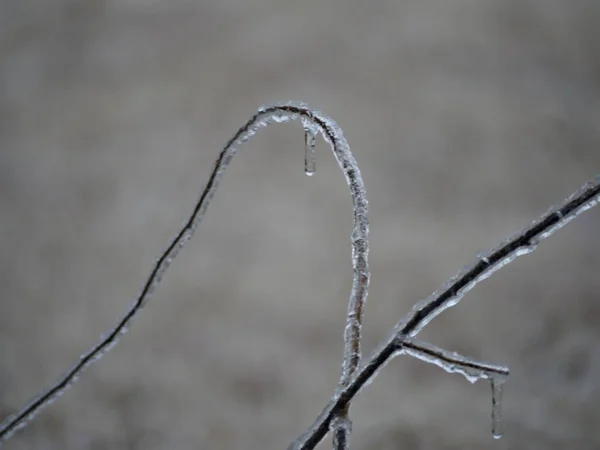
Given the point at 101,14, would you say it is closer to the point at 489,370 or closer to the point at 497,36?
the point at 497,36

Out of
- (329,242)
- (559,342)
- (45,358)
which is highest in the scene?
(329,242)

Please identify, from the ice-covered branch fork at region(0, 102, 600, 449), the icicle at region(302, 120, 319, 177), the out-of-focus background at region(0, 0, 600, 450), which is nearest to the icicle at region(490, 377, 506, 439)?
the ice-covered branch fork at region(0, 102, 600, 449)

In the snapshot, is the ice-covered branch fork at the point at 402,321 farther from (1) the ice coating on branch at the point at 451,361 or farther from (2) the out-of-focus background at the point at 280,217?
(2) the out-of-focus background at the point at 280,217

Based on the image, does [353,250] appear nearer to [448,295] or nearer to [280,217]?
[448,295]

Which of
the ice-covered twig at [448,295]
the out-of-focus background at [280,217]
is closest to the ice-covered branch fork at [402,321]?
the ice-covered twig at [448,295]

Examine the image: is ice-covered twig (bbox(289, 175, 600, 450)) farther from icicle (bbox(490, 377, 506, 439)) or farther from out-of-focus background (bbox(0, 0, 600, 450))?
out-of-focus background (bbox(0, 0, 600, 450))

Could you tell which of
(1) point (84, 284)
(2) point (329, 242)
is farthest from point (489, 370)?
(1) point (84, 284)

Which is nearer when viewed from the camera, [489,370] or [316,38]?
[489,370]
